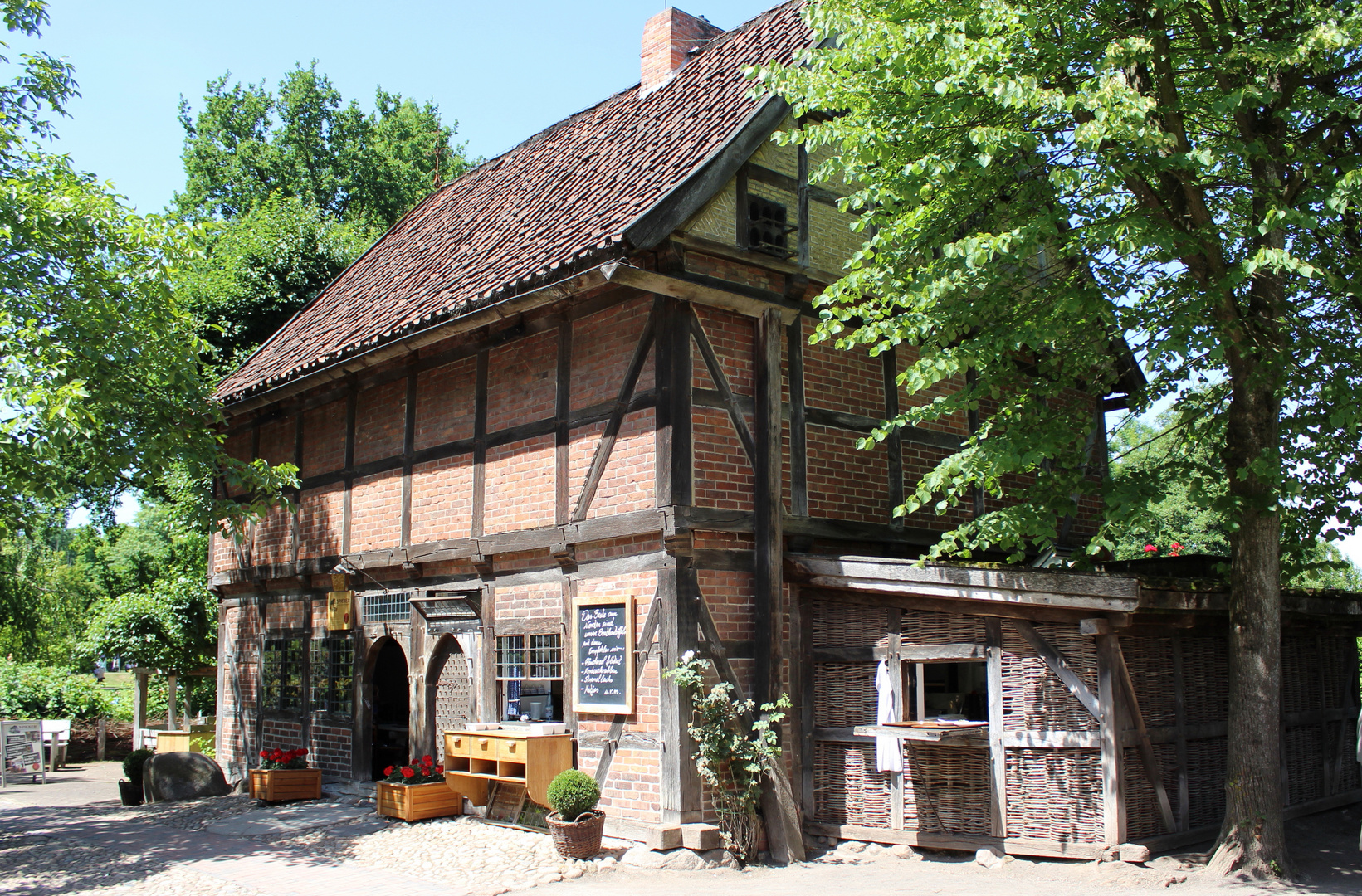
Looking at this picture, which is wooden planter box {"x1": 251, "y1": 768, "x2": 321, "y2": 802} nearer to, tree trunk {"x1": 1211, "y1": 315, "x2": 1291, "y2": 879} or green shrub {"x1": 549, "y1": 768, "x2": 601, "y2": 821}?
green shrub {"x1": 549, "y1": 768, "x2": 601, "y2": 821}

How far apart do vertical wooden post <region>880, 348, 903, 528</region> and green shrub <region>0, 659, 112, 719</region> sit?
751 inches

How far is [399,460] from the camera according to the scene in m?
12.6

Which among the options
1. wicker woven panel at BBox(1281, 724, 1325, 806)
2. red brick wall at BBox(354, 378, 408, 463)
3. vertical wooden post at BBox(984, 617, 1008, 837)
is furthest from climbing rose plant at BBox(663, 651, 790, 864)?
wicker woven panel at BBox(1281, 724, 1325, 806)

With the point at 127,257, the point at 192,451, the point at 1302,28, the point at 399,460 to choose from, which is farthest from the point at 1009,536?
the point at 127,257

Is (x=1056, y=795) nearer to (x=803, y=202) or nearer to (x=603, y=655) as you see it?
(x=603, y=655)

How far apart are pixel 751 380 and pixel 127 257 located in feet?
23.9

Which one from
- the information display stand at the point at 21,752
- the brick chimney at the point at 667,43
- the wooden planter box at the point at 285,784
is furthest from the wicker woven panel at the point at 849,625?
the information display stand at the point at 21,752

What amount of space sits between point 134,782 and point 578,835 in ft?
25.7

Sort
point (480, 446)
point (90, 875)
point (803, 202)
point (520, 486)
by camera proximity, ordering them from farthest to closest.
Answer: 1. point (480, 446)
2. point (520, 486)
3. point (803, 202)
4. point (90, 875)

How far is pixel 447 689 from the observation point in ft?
38.8

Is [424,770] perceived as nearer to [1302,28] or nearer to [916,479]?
[916,479]

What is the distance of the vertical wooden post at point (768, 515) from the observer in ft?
31.0

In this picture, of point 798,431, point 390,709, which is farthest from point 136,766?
point 798,431

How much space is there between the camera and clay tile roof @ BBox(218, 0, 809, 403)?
998cm
